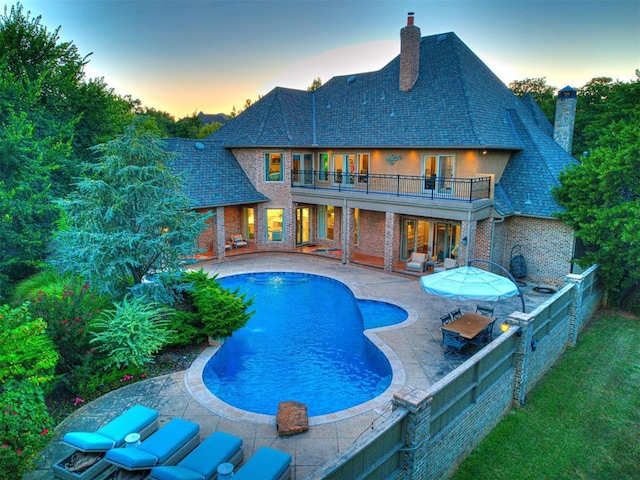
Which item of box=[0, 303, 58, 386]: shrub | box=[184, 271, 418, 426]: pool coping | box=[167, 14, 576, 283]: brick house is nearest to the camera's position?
box=[0, 303, 58, 386]: shrub

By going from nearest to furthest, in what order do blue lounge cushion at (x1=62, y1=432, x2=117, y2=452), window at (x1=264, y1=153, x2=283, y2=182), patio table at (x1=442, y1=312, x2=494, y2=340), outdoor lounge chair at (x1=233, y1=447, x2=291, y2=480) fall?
outdoor lounge chair at (x1=233, y1=447, x2=291, y2=480) < blue lounge cushion at (x1=62, y1=432, x2=117, y2=452) < patio table at (x1=442, y1=312, x2=494, y2=340) < window at (x1=264, y1=153, x2=283, y2=182)

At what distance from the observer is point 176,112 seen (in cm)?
6875

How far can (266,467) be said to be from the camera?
20.9ft

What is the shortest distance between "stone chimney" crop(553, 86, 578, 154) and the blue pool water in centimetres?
1693

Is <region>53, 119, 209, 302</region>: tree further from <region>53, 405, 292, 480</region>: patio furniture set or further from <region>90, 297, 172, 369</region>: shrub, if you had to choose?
<region>53, 405, 292, 480</region>: patio furniture set

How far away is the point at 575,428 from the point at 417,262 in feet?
37.3

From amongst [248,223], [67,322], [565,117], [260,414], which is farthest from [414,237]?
[67,322]

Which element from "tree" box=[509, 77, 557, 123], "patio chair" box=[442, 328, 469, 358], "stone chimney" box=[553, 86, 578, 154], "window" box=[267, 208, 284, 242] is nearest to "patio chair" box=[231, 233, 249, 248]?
"window" box=[267, 208, 284, 242]

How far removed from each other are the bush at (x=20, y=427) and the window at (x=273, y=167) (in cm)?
1810

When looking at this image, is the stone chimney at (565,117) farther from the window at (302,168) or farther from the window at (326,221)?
the window at (302,168)

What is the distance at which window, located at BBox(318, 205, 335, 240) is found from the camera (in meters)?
24.9

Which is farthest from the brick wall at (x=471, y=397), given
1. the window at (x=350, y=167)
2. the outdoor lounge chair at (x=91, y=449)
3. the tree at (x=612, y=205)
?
the window at (x=350, y=167)

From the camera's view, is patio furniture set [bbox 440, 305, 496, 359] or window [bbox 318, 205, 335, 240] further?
window [bbox 318, 205, 335, 240]

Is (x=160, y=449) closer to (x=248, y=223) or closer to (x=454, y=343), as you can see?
(x=454, y=343)
